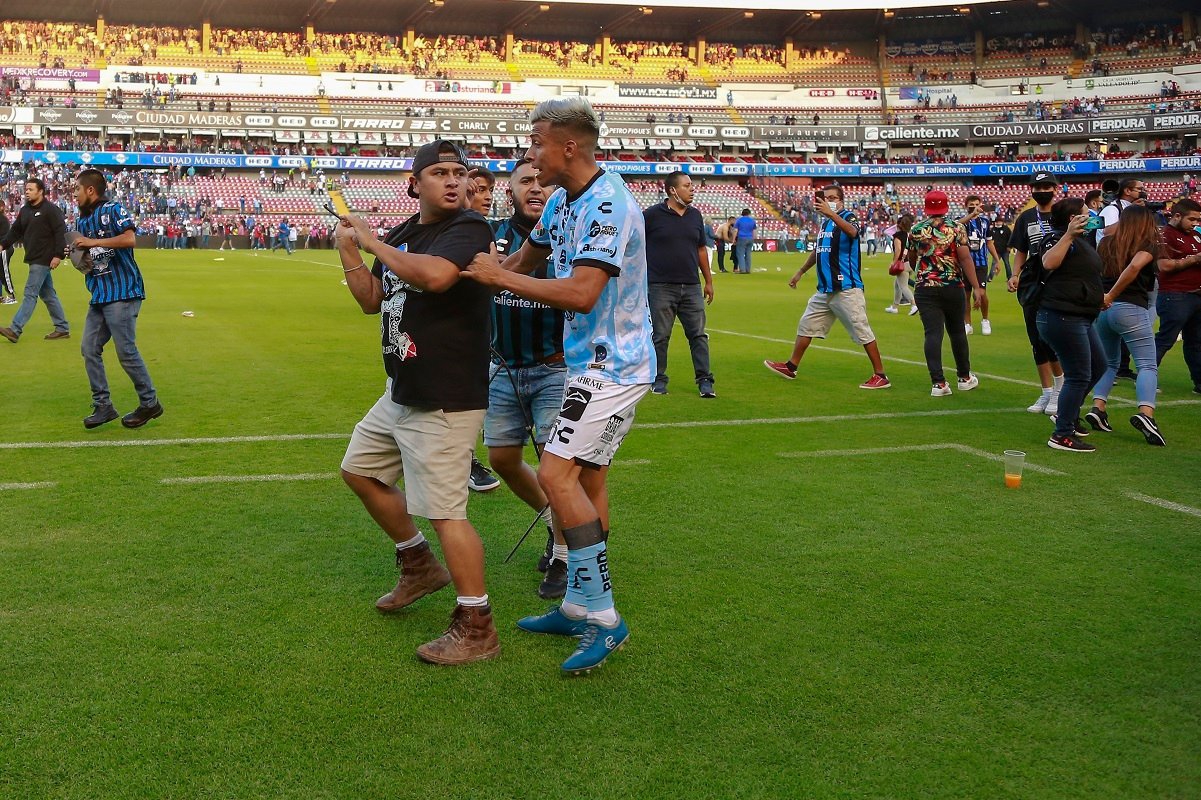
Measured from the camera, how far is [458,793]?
302 cm

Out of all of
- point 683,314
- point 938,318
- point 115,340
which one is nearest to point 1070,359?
point 938,318

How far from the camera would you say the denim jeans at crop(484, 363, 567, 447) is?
16.6 feet

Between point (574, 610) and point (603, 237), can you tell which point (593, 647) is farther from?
point (603, 237)

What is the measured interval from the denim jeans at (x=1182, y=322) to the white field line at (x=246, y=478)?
7201mm

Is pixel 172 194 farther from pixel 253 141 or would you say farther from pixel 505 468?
pixel 505 468

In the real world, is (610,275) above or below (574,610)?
above

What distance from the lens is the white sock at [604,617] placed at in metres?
3.93

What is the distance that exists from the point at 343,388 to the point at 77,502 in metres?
4.43

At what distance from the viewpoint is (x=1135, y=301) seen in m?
8.21

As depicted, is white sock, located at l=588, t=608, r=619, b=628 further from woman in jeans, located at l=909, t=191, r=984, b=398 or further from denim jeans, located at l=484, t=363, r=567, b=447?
woman in jeans, located at l=909, t=191, r=984, b=398

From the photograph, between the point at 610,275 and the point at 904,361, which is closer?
the point at 610,275

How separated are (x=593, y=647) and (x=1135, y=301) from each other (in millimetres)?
6341

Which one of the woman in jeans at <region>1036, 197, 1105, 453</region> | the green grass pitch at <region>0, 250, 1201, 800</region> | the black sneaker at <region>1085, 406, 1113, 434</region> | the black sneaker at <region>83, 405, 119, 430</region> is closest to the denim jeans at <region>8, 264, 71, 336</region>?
the black sneaker at <region>83, 405, 119, 430</region>

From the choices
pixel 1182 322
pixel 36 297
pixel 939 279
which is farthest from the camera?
pixel 36 297
